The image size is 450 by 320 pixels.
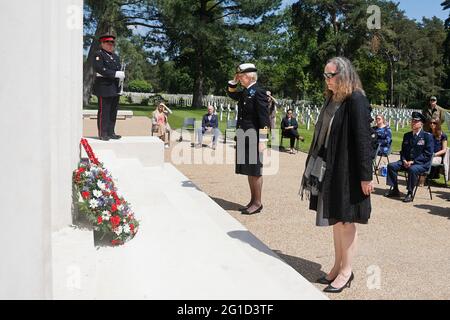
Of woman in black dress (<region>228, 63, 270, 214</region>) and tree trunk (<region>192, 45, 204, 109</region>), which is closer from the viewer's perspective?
woman in black dress (<region>228, 63, 270, 214</region>)

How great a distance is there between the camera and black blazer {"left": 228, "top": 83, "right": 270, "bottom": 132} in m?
6.46

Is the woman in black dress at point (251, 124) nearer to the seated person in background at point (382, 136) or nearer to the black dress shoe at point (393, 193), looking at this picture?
the black dress shoe at point (393, 193)

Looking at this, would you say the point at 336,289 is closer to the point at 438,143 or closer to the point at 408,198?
the point at 408,198

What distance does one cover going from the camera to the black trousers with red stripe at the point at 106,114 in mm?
7500

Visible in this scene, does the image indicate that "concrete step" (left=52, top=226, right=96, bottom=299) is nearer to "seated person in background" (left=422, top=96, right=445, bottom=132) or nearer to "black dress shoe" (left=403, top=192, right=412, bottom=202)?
"black dress shoe" (left=403, top=192, right=412, bottom=202)

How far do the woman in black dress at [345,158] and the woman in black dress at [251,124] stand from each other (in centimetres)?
246

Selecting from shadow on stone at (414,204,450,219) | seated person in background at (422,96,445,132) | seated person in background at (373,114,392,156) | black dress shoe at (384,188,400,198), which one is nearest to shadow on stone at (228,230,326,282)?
shadow on stone at (414,204,450,219)

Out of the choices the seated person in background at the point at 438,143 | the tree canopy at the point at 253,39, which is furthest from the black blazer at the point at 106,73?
the tree canopy at the point at 253,39

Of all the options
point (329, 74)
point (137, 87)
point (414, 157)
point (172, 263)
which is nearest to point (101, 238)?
point (172, 263)

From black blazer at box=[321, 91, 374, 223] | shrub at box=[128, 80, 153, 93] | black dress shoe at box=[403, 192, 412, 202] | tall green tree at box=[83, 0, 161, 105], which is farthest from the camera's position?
shrub at box=[128, 80, 153, 93]

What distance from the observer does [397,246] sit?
552 cm

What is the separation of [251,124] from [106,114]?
8.15ft

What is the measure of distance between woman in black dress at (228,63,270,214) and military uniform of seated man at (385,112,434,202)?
3.06 meters

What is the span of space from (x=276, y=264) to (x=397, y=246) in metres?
1.99
